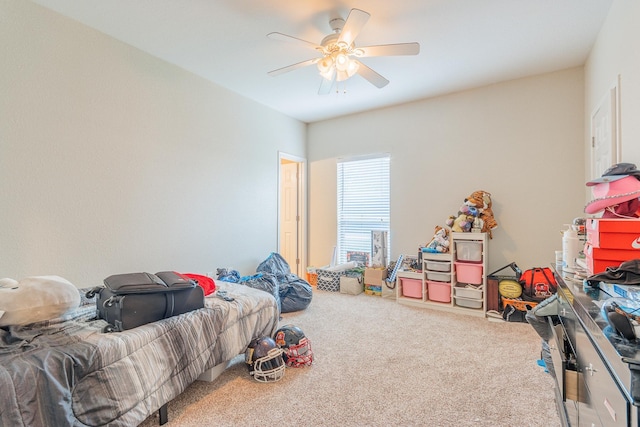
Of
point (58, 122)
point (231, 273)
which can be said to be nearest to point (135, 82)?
point (58, 122)

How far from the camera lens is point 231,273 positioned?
3541 millimetres

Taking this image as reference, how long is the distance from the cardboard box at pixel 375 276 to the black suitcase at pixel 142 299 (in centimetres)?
282

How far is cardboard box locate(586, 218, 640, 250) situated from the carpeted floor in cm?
109

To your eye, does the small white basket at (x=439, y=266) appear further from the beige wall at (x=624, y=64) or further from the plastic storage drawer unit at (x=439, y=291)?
the beige wall at (x=624, y=64)

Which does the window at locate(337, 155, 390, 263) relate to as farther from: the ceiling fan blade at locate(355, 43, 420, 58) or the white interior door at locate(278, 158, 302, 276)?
the ceiling fan blade at locate(355, 43, 420, 58)

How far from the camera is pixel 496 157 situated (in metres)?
3.72

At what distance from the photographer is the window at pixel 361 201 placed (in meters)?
4.62

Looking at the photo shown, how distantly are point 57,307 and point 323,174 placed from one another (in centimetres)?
400

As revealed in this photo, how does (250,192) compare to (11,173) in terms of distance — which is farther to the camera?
(250,192)

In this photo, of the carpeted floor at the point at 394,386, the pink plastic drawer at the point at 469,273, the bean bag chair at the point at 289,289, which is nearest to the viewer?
the carpeted floor at the point at 394,386

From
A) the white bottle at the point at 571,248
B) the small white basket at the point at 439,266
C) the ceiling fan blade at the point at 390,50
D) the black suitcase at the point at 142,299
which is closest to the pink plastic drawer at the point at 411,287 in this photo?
the small white basket at the point at 439,266

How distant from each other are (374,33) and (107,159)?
8.48 feet

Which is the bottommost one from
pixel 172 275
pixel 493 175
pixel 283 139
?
pixel 172 275

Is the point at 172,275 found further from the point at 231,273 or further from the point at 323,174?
the point at 323,174
